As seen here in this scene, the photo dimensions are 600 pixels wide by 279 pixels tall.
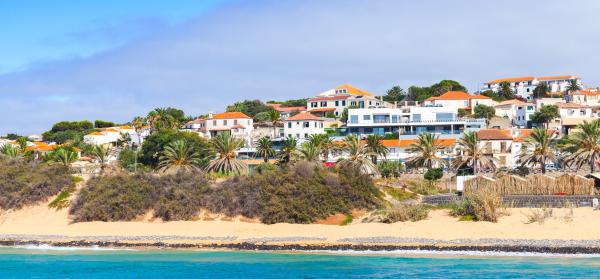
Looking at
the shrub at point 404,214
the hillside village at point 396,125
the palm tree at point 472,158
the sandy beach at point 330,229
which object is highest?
the hillside village at point 396,125

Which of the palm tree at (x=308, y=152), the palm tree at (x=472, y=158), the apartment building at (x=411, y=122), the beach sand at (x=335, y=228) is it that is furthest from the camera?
the apartment building at (x=411, y=122)

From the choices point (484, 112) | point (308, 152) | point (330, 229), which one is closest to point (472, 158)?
point (308, 152)

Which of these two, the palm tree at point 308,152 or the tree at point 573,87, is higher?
the tree at point 573,87

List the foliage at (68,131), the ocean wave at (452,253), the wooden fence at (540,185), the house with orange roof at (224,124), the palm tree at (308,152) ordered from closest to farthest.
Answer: the ocean wave at (452,253) → the wooden fence at (540,185) → the palm tree at (308,152) → the house with orange roof at (224,124) → the foliage at (68,131)

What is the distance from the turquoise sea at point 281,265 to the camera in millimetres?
34219

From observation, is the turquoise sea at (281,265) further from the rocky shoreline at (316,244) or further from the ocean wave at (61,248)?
the ocean wave at (61,248)

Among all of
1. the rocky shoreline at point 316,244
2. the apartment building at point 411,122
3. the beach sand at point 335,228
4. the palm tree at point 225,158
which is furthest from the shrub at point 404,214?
the apartment building at point 411,122

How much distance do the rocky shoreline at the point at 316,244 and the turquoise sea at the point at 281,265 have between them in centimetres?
105

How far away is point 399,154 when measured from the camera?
89.9 m

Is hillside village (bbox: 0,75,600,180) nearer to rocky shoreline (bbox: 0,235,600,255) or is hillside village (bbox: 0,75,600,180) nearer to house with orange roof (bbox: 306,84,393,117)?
house with orange roof (bbox: 306,84,393,117)

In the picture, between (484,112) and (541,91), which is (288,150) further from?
(541,91)

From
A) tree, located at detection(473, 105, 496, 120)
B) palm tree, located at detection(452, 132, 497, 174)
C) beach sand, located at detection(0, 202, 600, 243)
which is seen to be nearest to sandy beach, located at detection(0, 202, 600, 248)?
beach sand, located at detection(0, 202, 600, 243)

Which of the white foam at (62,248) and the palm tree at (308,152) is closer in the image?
the white foam at (62,248)

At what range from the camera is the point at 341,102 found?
5143 inches
